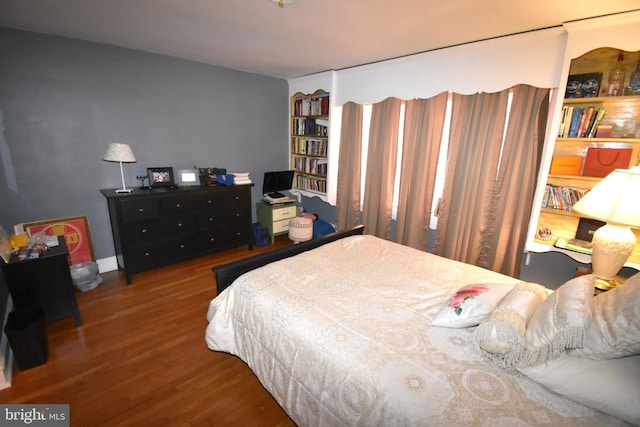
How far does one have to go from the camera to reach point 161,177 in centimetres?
324

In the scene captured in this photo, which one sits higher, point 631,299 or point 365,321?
point 631,299

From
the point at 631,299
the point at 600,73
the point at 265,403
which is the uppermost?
the point at 600,73

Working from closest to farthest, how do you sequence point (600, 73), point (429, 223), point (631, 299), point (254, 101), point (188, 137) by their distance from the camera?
point (631, 299) < point (600, 73) < point (429, 223) < point (188, 137) < point (254, 101)

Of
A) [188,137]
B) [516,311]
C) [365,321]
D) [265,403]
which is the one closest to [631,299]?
[516,311]

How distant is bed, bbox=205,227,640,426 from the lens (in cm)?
99

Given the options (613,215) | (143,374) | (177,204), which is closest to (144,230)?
(177,204)

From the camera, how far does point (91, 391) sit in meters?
1.72

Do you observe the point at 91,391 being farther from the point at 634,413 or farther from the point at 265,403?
the point at 634,413

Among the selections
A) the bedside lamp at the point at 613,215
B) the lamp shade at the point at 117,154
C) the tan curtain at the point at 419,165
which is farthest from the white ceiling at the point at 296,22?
the bedside lamp at the point at 613,215

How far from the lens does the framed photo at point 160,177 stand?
3180mm

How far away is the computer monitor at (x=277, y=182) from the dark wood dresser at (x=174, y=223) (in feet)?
1.66

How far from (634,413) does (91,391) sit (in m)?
2.54

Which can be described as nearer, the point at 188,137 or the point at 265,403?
the point at 265,403

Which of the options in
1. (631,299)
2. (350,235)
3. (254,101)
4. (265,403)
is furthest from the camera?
(254,101)
